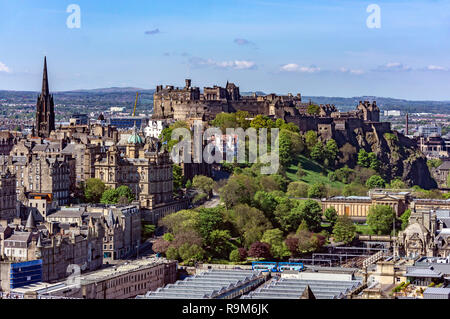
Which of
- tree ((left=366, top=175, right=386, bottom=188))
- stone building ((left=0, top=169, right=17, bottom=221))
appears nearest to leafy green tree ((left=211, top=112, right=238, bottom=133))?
tree ((left=366, top=175, right=386, bottom=188))

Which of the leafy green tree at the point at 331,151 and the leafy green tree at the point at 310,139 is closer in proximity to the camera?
the leafy green tree at the point at 331,151

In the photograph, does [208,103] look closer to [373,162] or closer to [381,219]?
[373,162]

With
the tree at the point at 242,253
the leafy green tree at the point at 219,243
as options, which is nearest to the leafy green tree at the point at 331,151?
the leafy green tree at the point at 219,243

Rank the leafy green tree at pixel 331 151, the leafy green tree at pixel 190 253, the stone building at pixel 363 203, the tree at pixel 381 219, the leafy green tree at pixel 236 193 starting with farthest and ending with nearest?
the leafy green tree at pixel 331 151 < the stone building at pixel 363 203 < the tree at pixel 381 219 < the leafy green tree at pixel 236 193 < the leafy green tree at pixel 190 253

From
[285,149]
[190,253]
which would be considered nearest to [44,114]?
[285,149]

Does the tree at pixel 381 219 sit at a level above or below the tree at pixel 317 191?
below

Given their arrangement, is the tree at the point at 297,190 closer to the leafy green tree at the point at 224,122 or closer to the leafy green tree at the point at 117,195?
the leafy green tree at the point at 224,122

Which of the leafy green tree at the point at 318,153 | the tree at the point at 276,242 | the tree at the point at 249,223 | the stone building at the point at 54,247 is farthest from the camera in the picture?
the leafy green tree at the point at 318,153

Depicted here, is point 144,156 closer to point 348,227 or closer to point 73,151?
point 73,151
